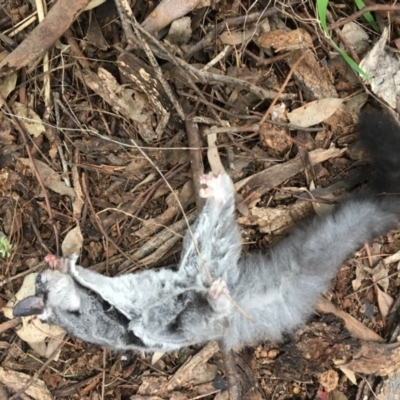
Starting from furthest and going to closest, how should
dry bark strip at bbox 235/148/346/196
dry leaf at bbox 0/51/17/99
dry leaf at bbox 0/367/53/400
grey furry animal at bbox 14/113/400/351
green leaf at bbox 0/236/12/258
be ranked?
dry leaf at bbox 0/367/53/400
green leaf at bbox 0/236/12/258
dry leaf at bbox 0/51/17/99
dry bark strip at bbox 235/148/346/196
grey furry animal at bbox 14/113/400/351

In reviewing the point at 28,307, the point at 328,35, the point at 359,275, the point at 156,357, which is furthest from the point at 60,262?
the point at 328,35

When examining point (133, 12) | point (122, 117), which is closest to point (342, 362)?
point (122, 117)

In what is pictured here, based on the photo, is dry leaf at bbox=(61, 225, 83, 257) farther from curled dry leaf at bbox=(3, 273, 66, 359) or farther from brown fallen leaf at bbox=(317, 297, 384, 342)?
brown fallen leaf at bbox=(317, 297, 384, 342)

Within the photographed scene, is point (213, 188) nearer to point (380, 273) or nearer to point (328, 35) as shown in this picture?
point (328, 35)

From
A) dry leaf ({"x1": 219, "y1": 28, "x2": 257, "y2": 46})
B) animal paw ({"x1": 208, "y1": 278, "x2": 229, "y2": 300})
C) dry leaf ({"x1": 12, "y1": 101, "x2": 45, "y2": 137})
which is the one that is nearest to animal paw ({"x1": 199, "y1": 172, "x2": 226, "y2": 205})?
animal paw ({"x1": 208, "y1": 278, "x2": 229, "y2": 300})

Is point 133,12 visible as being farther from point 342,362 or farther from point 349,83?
point 342,362

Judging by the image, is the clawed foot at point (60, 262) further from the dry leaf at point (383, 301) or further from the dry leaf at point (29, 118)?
the dry leaf at point (383, 301)

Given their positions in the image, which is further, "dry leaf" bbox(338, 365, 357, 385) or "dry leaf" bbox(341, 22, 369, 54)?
"dry leaf" bbox(338, 365, 357, 385)

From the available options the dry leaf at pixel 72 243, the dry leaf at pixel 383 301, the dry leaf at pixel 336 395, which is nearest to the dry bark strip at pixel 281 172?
the dry leaf at pixel 383 301
